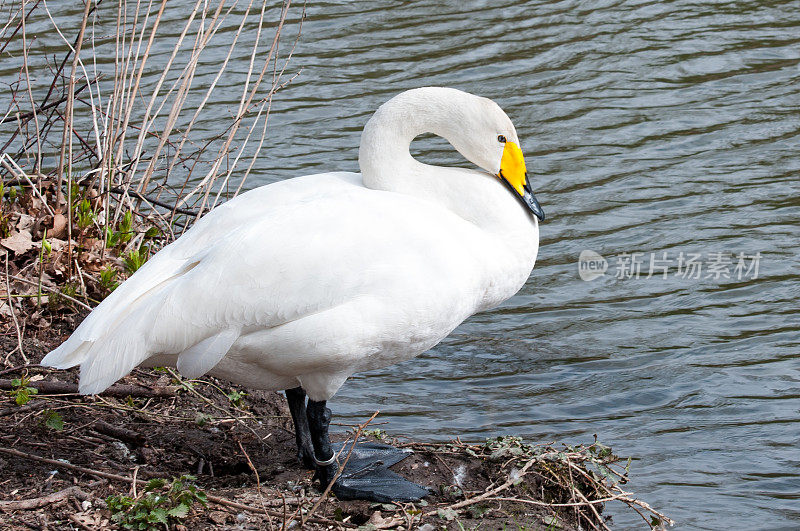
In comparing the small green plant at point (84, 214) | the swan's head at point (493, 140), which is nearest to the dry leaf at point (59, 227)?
the small green plant at point (84, 214)

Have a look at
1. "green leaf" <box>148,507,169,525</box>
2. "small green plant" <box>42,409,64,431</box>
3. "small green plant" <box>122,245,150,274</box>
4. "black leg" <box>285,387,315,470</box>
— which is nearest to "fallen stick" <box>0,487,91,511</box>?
"green leaf" <box>148,507,169,525</box>

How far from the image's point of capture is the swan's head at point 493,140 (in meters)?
4.20

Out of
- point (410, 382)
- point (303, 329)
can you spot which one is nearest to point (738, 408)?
point (410, 382)

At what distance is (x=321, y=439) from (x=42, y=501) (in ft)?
3.34

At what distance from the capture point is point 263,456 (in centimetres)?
450

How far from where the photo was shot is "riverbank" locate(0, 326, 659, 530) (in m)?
3.73

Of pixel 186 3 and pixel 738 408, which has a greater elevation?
pixel 186 3

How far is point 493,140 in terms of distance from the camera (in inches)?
167

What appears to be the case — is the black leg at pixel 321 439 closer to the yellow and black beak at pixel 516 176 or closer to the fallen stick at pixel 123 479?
the fallen stick at pixel 123 479

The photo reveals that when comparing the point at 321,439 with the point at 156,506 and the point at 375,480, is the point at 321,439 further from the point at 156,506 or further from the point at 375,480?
the point at 156,506

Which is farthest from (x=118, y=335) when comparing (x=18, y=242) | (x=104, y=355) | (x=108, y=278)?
(x=18, y=242)

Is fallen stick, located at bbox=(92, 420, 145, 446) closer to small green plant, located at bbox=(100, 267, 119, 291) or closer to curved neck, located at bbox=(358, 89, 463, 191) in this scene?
small green plant, located at bbox=(100, 267, 119, 291)

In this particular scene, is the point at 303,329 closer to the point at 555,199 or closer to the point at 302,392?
the point at 302,392

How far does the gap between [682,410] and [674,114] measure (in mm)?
3779
